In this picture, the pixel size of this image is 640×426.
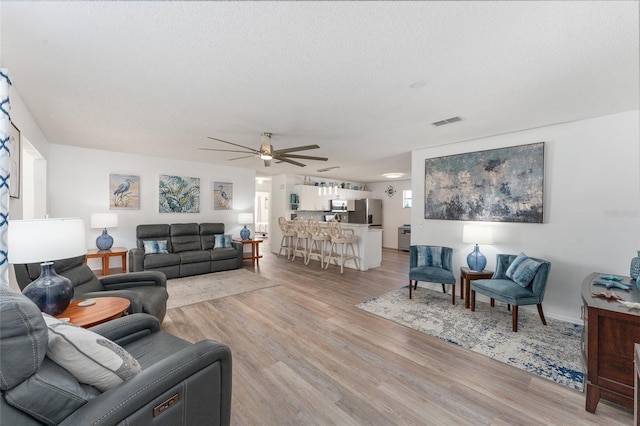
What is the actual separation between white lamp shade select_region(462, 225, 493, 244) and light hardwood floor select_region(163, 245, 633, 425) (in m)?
1.62

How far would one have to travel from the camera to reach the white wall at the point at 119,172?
472cm

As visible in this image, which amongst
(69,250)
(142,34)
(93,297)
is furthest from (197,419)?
(142,34)

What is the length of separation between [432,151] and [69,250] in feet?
15.5

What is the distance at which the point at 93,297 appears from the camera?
7.62 ft

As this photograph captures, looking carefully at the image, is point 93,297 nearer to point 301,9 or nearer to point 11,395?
point 11,395

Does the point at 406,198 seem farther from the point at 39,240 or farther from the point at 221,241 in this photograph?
the point at 39,240

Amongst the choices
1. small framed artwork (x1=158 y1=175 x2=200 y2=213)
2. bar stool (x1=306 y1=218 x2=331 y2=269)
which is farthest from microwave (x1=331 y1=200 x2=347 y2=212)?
small framed artwork (x1=158 y1=175 x2=200 y2=213)

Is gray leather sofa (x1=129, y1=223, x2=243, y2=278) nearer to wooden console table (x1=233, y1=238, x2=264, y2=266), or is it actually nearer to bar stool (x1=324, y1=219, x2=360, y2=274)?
wooden console table (x1=233, y1=238, x2=264, y2=266)

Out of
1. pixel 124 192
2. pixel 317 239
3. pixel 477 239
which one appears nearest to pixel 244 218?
pixel 317 239

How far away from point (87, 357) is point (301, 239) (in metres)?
6.17

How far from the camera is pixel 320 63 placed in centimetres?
199

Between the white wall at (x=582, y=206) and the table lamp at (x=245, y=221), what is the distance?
5.16 meters

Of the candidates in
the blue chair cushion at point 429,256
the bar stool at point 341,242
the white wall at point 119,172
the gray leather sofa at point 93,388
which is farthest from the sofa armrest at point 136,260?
the blue chair cushion at point 429,256

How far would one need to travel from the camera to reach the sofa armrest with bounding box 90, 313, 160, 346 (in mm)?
1605
